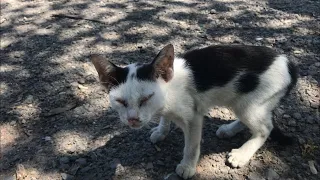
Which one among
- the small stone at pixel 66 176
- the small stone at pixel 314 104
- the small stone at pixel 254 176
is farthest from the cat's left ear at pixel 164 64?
the small stone at pixel 314 104

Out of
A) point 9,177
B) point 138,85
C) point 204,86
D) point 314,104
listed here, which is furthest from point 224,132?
point 9,177

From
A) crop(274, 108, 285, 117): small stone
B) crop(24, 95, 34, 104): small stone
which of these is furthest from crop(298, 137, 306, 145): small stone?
crop(24, 95, 34, 104): small stone

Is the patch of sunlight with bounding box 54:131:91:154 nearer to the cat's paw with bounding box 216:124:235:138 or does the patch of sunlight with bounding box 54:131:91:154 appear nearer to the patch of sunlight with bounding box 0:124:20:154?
the patch of sunlight with bounding box 0:124:20:154

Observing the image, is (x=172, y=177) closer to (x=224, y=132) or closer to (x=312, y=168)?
(x=224, y=132)

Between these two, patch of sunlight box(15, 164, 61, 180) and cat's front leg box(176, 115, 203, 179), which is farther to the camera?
patch of sunlight box(15, 164, 61, 180)

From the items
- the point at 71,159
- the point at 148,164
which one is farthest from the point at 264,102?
the point at 71,159

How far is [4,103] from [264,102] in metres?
2.74

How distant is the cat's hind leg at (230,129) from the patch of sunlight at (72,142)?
1227mm

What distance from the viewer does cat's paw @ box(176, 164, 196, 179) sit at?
114 inches

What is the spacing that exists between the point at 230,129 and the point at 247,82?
64 cm

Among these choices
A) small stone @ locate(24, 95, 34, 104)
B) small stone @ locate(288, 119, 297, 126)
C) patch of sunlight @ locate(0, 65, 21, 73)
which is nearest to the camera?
small stone @ locate(288, 119, 297, 126)

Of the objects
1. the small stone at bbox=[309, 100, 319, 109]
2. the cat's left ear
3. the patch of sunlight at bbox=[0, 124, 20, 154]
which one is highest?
the cat's left ear

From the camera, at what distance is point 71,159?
10.5 ft

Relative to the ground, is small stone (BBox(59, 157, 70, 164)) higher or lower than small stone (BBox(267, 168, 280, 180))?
lower
